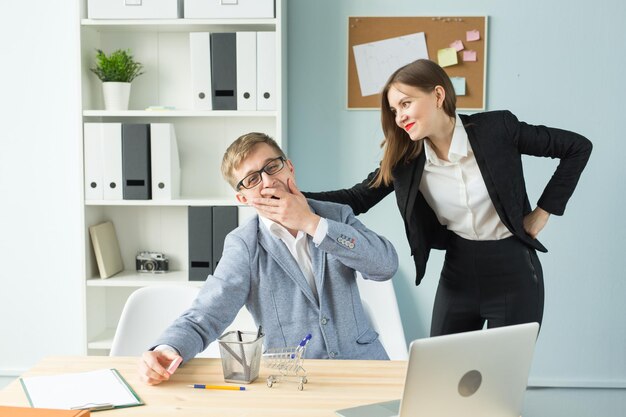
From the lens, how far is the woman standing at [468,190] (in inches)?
85.0

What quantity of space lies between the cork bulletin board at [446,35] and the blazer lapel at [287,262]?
66.2 inches

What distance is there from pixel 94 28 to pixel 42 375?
1993 mm

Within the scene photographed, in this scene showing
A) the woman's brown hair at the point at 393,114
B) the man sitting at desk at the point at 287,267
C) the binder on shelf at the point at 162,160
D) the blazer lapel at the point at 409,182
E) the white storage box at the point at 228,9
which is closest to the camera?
the man sitting at desk at the point at 287,267

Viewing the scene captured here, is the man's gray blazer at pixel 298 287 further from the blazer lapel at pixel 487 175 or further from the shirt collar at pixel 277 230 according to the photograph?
the blazer lapel at pixel 487 175

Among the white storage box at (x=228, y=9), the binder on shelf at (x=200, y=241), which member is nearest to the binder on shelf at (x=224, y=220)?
the binder on shelf at (x=200, y=241)

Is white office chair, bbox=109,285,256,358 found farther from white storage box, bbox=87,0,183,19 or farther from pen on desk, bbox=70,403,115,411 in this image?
white storage box, bbox=87,0,183,19

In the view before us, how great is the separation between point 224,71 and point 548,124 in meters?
1.48

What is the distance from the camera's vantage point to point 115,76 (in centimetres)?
313

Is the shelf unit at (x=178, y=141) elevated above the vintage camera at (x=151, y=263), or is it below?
above

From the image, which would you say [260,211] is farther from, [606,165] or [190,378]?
[606,165]

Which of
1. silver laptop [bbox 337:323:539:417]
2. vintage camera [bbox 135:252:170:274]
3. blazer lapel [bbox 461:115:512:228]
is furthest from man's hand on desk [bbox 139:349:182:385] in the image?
vintage camera [bbox 135:252:170:274]

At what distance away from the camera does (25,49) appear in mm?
3457

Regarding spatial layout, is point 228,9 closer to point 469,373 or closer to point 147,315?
point 147,315

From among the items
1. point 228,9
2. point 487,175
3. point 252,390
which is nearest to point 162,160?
point 228,9
